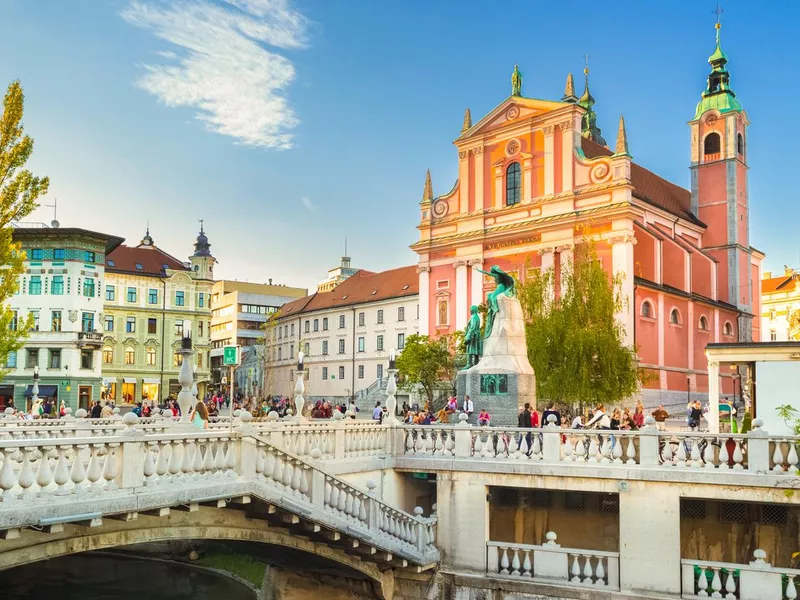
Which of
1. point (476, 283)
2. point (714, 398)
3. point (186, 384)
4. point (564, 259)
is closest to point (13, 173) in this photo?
point (186, 384)

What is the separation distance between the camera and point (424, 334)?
54750 mm

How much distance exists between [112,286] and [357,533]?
63836 mm

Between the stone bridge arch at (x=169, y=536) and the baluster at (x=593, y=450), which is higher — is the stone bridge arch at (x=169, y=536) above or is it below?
below

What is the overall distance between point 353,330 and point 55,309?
2641cm

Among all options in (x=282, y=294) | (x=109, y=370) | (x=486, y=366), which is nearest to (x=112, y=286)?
(x=109, y=370)

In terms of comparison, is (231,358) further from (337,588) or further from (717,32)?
(717,32)

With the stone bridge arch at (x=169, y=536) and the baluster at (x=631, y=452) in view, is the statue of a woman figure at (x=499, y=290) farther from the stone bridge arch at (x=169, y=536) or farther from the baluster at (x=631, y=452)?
the stone bridge arch at (x=169, y=536)

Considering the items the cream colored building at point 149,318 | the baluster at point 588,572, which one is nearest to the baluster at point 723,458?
the baluster at point 588,572

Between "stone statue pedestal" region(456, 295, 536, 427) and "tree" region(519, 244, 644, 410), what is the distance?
12311 mm

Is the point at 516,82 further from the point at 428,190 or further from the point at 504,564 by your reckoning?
the point at 504,564

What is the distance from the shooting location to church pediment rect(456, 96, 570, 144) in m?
49.3

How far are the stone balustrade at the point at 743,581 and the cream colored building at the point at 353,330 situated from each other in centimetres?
5143

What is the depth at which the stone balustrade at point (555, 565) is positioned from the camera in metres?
17.7

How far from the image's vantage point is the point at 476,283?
52.7 meters
